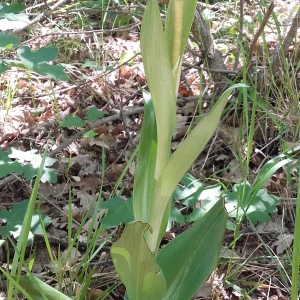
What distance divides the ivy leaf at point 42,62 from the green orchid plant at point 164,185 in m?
0.48

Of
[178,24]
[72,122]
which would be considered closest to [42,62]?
[72,122]

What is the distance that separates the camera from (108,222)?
3.85 ft

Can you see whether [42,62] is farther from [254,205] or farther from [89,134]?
[254,205]

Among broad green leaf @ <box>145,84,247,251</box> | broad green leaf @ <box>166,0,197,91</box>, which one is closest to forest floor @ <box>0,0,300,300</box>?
broad green leaf @ <box>145,84,247,251</box>

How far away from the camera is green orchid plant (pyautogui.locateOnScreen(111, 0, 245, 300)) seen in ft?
2.42

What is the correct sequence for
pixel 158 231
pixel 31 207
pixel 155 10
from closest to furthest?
pixel 155 10 < pixel 31 207 < pixel 158 231

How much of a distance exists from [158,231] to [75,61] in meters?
2.07

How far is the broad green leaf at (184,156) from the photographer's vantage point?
751 mm

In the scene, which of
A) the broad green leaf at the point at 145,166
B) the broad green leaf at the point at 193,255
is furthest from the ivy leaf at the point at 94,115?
the broad green leaf at the point at 193,255

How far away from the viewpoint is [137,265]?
823 mm

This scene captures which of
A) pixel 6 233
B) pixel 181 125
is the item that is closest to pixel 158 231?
pixel 6 233

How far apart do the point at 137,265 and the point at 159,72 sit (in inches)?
18.2

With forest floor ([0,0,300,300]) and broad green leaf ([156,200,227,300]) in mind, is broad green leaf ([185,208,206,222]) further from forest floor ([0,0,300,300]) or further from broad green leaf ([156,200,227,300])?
broad green leaf ([156,200,227,300])

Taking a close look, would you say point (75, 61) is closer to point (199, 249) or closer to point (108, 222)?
point (108, 222)
